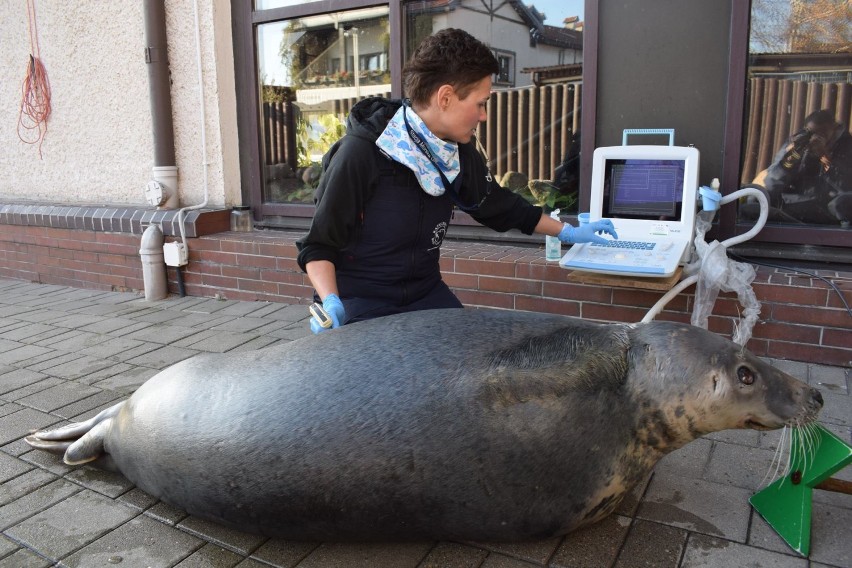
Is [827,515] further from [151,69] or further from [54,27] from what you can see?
[54,27]

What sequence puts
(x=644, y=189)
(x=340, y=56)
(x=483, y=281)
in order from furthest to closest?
(x=340, y=56) → (x=483, y=281) → (x=644, y=189)

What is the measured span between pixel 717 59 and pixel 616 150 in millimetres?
887

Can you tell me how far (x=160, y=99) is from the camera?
5.92 m

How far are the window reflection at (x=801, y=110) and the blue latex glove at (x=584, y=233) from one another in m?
1.25

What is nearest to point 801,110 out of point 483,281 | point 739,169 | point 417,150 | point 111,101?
point 739,169

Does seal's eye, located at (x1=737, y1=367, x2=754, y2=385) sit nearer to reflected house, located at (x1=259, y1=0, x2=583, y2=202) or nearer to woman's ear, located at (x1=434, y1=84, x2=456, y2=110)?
woman's ear, located at (x1=434, y1=84, x2=456, y2=110)

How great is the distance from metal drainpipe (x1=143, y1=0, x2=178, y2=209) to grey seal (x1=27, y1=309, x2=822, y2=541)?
424 centimetres

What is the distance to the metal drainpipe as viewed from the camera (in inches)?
229

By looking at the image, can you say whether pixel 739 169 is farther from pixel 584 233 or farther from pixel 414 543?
pixel 414 543

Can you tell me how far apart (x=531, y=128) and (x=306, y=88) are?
2.20m

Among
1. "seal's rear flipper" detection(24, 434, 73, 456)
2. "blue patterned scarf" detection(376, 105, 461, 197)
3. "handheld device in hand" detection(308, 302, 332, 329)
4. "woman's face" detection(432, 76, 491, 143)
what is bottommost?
"seal's rear flipper" detection(24, 434, 73, 456)

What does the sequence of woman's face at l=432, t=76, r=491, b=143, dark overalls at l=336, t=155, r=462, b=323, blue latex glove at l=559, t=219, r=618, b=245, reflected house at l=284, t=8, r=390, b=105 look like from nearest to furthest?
woman's face at l=432, t=76, r=491, b=143
dark overalls at l=336, t=155, r=462, b=323
blue latex glove at l=559, t=219, r=618, b=245
reflected house at l=284, t=8, r=390, b=105

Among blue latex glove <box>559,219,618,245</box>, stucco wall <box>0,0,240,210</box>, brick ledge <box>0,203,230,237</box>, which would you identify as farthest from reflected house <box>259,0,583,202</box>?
blue latex glove <box>559,219,618,245</box>

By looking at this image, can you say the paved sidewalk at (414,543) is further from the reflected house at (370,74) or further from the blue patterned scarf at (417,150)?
the reflected house at (370,74)
